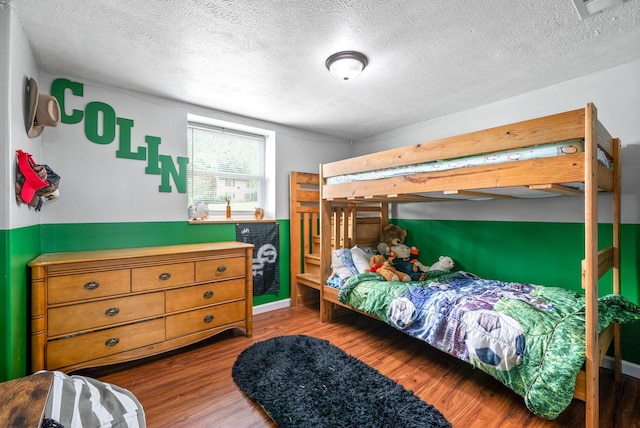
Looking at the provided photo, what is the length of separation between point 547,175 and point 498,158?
0.28 meters

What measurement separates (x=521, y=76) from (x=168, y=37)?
2.70 meters

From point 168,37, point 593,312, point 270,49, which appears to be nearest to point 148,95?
point 168,37

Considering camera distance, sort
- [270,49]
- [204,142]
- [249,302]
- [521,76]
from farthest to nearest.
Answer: [204,142], [249,302], [521,76], [270,49]

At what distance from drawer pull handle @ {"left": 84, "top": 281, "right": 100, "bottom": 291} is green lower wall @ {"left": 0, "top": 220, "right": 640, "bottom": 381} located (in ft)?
0.97

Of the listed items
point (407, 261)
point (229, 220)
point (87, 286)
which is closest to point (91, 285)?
point (87, 286)

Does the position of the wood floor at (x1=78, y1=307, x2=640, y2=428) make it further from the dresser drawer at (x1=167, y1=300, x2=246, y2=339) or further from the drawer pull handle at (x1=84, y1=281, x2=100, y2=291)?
the drawer pull handle at (x1=84, y1=281, x2=100, y2=291)

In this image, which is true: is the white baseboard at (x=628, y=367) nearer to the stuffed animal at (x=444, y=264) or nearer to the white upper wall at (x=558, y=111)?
the white upper wall at (x=558, y=111)

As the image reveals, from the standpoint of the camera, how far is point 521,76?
2336mm

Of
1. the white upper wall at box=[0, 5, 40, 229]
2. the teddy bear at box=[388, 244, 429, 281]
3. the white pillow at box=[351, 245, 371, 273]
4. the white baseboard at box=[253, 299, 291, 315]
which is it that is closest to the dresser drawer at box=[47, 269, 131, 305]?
the white upper wall at box=[0, 5, 40, 229]

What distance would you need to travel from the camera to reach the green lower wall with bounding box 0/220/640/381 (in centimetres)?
157

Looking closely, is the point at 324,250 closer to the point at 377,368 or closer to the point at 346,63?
the point at 377,368

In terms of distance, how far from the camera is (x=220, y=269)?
2.56 m

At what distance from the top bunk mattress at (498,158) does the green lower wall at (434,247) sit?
83cm

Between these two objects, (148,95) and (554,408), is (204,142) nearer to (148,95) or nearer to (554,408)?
(148,95)
